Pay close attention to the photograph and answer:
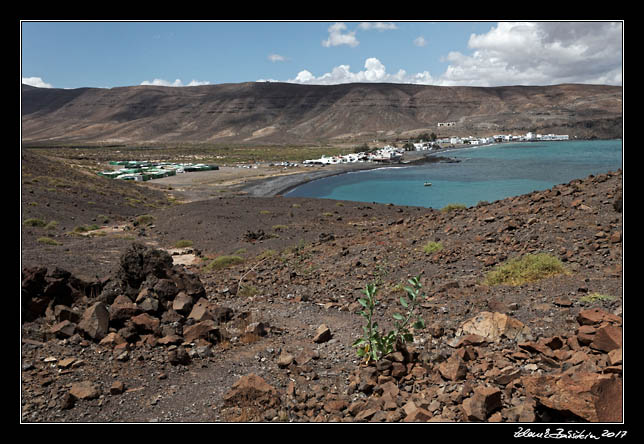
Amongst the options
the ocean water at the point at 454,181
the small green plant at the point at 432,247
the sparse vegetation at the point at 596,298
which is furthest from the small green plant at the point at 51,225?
the ocean water at the point at 454,181

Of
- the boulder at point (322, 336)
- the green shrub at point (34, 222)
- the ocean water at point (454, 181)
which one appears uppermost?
the ocean water at point (454, 181)

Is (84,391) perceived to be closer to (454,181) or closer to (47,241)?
(47,241)

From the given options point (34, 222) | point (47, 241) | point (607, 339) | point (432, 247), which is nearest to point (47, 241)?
point (47, 241)

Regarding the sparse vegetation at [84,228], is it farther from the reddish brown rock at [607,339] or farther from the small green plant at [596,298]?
the reddish brown rock at [607,339]

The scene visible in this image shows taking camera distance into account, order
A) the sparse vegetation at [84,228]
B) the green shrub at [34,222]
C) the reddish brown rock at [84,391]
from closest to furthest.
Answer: the reddish brown rock at [84,391], the green shrub at [34,222], the sparse vegetation at [84,228]

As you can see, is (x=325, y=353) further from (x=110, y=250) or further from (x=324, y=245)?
(x=110, y=250)

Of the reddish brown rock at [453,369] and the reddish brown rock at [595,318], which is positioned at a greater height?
the reddish brown rock at [595,318]
